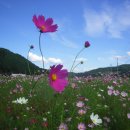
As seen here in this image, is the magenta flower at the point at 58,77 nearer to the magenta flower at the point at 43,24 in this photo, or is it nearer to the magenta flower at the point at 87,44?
the magenta flower at the point at 43,24

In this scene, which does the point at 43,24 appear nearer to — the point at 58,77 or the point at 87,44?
the point at 58,77

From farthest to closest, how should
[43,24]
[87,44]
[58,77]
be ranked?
[87,44] < [43,24] < [58,77]

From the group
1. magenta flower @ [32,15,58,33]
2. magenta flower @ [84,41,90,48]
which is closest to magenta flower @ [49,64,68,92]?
magenta flower @ [32,15,58,33]

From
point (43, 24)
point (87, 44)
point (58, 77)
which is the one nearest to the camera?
point (58, 77)

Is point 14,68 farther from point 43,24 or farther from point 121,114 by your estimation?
point 43,24

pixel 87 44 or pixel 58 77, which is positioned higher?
pixel 87 44

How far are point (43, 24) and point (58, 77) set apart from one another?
0.46 m

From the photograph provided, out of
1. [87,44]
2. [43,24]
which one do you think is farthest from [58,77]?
[87,44]

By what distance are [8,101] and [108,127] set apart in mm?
1996

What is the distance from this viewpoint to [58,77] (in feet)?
6.05

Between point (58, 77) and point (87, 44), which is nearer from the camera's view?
point (58, 77)

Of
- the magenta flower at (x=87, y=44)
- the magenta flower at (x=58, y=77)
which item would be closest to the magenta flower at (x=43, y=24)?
the magenta flower at (x=58, y=77)

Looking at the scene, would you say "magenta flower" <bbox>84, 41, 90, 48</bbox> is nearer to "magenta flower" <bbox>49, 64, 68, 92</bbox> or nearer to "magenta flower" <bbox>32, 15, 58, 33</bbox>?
"magenta flower" <bbox>32, 15, 58, 33</bbox>

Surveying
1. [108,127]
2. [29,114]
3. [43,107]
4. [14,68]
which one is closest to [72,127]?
[108,127]
